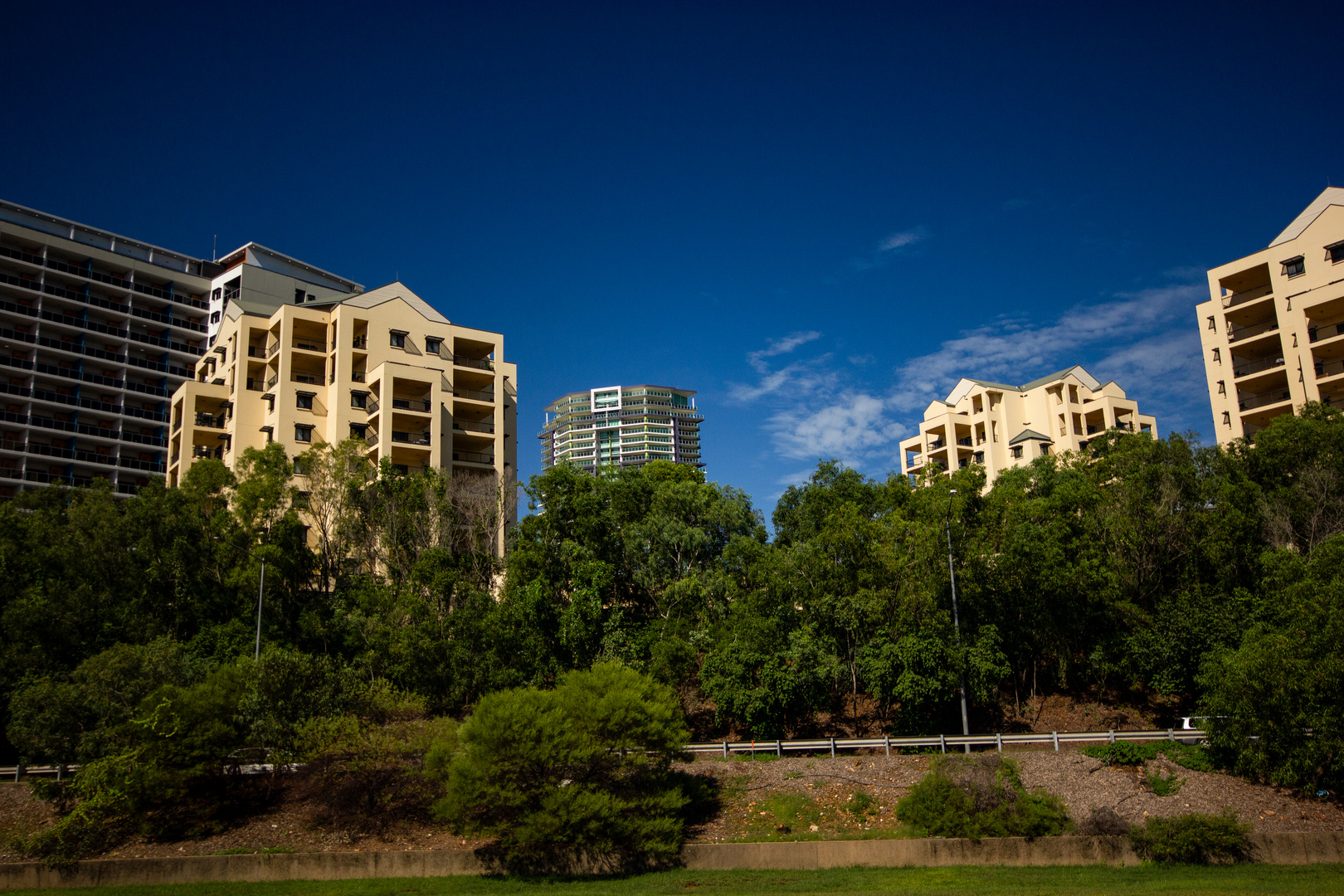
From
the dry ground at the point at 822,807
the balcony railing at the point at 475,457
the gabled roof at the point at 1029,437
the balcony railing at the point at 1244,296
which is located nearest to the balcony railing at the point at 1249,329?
the balcony railing at the point at 1244,296

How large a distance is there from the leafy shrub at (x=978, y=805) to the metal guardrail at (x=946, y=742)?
3.52 m

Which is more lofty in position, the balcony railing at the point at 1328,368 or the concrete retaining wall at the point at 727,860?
the balcony railing at the point at 1328,368

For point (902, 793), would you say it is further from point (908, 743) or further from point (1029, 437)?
point (1029, 437)

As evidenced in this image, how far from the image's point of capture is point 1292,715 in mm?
28141

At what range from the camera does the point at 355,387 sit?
55312mm

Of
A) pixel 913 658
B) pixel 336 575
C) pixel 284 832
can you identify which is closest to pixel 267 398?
pixel 336 575

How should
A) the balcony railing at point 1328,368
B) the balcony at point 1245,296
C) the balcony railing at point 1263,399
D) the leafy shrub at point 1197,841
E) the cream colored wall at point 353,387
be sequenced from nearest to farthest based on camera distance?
the leafy shrub at point 1197,841 < the balcony railing at point 1328,368 < the cream colored wall at point 353,387 < the balcony railing at point 1263,399 < the balcony at point 1245,296

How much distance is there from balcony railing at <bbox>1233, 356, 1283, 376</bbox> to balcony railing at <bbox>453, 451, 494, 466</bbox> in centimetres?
4770

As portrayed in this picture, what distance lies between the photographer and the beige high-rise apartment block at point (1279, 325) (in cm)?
5322

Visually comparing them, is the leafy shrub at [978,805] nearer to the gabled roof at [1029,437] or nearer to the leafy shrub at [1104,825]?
the leafy shrub at [1104,825]

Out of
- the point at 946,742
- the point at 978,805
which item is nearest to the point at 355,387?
the point at 946,742

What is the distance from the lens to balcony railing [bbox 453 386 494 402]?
59.9 m

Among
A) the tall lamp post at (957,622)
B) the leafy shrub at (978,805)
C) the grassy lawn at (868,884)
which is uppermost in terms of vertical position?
the tall lamp post at (957,622)

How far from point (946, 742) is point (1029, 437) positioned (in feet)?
176
